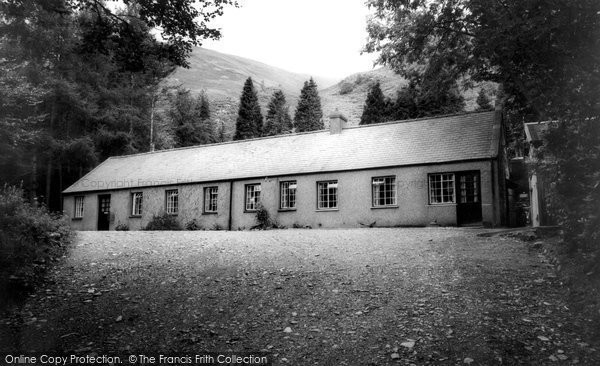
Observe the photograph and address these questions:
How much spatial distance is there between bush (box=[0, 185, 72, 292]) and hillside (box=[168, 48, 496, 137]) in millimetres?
57172

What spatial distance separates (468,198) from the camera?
19391mm

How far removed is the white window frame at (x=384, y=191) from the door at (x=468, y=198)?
117 inches

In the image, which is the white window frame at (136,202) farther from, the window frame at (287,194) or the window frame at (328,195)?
the window frame at (328,195)

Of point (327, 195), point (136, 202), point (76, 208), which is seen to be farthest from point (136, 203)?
point (327, 195)

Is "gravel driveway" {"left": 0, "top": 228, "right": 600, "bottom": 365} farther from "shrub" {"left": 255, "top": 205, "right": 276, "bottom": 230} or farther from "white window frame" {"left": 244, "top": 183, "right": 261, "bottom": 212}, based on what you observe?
"white window frame" {"left": 244, "top": 183, "right": 261, "bottom": 212}

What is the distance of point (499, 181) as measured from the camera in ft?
64.0

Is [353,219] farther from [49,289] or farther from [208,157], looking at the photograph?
[49,289]

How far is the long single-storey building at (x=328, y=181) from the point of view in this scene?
19656 mm

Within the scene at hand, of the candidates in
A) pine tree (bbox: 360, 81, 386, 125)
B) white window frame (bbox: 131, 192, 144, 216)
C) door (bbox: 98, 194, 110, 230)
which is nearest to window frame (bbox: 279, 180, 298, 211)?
white window frame (bbox: 131, 192, 144, 216)

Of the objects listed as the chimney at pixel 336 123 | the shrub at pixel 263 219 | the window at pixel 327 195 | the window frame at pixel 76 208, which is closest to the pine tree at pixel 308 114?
the chimney at pixel 336 123

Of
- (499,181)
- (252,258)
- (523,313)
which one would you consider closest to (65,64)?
(252,258)

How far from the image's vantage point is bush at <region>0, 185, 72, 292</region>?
26.5ft

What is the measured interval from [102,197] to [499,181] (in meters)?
24.0

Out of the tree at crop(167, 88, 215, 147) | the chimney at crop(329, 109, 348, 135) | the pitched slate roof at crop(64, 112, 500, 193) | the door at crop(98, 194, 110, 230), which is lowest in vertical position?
the door at crop(98, 194, 110, 230)
